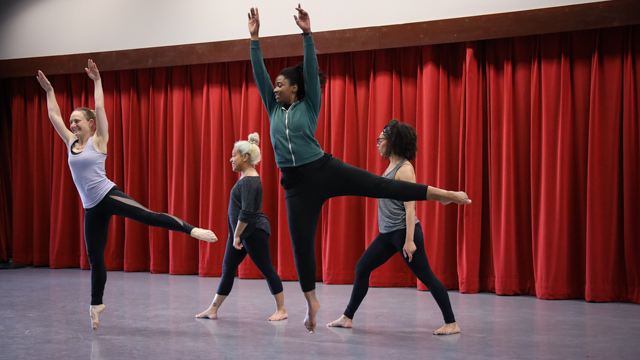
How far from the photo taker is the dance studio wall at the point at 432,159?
484 cm

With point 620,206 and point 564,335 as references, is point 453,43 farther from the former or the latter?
point 564,335

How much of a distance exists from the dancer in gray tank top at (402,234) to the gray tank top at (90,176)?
180 cm

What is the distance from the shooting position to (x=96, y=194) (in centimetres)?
335

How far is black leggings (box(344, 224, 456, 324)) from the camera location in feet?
10.9

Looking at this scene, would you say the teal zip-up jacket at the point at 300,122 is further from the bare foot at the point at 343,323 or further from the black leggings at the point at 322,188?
the bare foot at the point at 343,323

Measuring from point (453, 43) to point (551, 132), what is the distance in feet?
4.60

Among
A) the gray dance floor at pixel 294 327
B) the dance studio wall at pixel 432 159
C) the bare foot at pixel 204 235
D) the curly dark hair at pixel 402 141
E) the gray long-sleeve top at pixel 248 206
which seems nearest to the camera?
the gray dance floor at pixel 294 327

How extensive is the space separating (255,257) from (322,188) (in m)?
1.28

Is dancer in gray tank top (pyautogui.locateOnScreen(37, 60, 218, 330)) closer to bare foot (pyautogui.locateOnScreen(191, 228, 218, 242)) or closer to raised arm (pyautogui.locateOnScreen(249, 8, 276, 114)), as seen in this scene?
bare foot (pyautogui.locateOnScreen(191, 228, 218, 242))

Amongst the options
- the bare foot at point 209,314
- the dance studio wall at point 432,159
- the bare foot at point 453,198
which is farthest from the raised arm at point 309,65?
the dance studio wall at point 432,159

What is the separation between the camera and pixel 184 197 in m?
6.32

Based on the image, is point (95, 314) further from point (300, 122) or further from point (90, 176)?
point (300, 122)

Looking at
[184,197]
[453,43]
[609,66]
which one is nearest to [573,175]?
[609,66]

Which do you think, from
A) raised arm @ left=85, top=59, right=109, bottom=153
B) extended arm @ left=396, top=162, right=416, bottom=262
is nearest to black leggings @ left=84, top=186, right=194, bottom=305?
raised arm @ left=85, top=59, right=109, bottom=153
